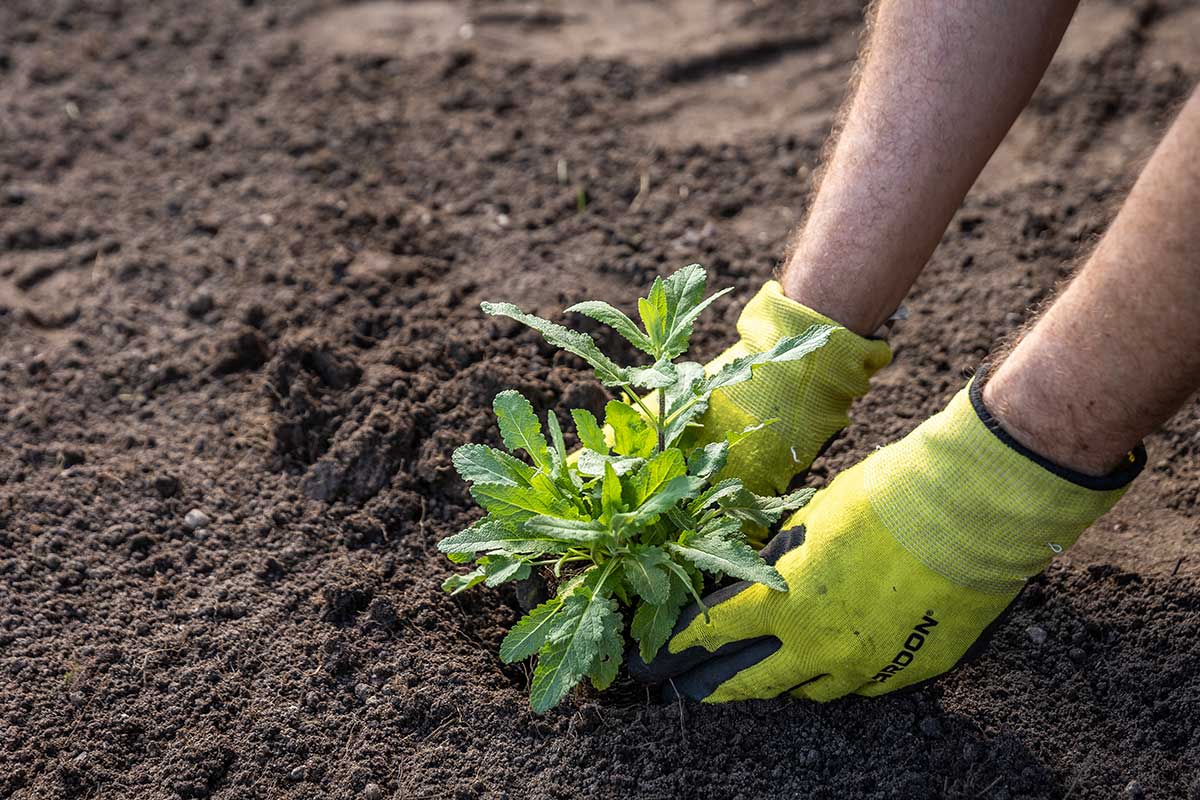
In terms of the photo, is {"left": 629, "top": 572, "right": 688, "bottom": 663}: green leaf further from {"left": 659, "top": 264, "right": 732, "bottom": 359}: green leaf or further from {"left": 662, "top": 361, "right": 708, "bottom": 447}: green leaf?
{"left": 659, "top": 264, "right": 732, "bottom": 359}: green leaf

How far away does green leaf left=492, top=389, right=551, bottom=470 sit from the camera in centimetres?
209

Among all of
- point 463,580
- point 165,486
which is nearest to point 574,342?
point 463,580

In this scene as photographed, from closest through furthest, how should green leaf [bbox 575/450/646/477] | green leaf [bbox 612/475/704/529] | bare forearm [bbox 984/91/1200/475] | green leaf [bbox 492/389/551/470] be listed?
bare forearm [bbox 984/91/1200/475] → green leaf [bbox 612/475/704/529] → green leaf [bbox 575/450/646/477] → green leaf [bbox 492/389/551/470]

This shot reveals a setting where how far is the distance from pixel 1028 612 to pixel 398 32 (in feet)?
10.7

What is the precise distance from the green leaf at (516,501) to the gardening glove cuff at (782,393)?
46 centimetres

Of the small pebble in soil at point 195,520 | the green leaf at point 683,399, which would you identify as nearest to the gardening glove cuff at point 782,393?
the green leaf at point 683,399

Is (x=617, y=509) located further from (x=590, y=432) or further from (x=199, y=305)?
(x=199, y=305)

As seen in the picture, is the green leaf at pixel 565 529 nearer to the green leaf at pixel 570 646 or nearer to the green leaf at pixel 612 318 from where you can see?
the green leaf at pixel 570 646

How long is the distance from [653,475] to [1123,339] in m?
0.86

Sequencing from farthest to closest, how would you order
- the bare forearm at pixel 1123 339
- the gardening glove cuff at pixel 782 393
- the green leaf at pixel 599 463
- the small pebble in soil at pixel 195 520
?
the small pebble in soil at pixel 195 520
the gardening glove cuff at pixel 782 393
the green leaf at pixel 599 463
the bare forearm at pixel 1123 339

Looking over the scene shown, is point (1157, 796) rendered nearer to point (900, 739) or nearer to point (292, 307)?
point (900, 739)

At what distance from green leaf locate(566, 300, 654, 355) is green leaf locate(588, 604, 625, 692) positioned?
0.56 m

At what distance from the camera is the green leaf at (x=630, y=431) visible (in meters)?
2.08

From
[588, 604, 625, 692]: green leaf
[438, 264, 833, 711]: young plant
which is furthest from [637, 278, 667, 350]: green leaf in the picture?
[588, 604, 625, 692]: green leaf
